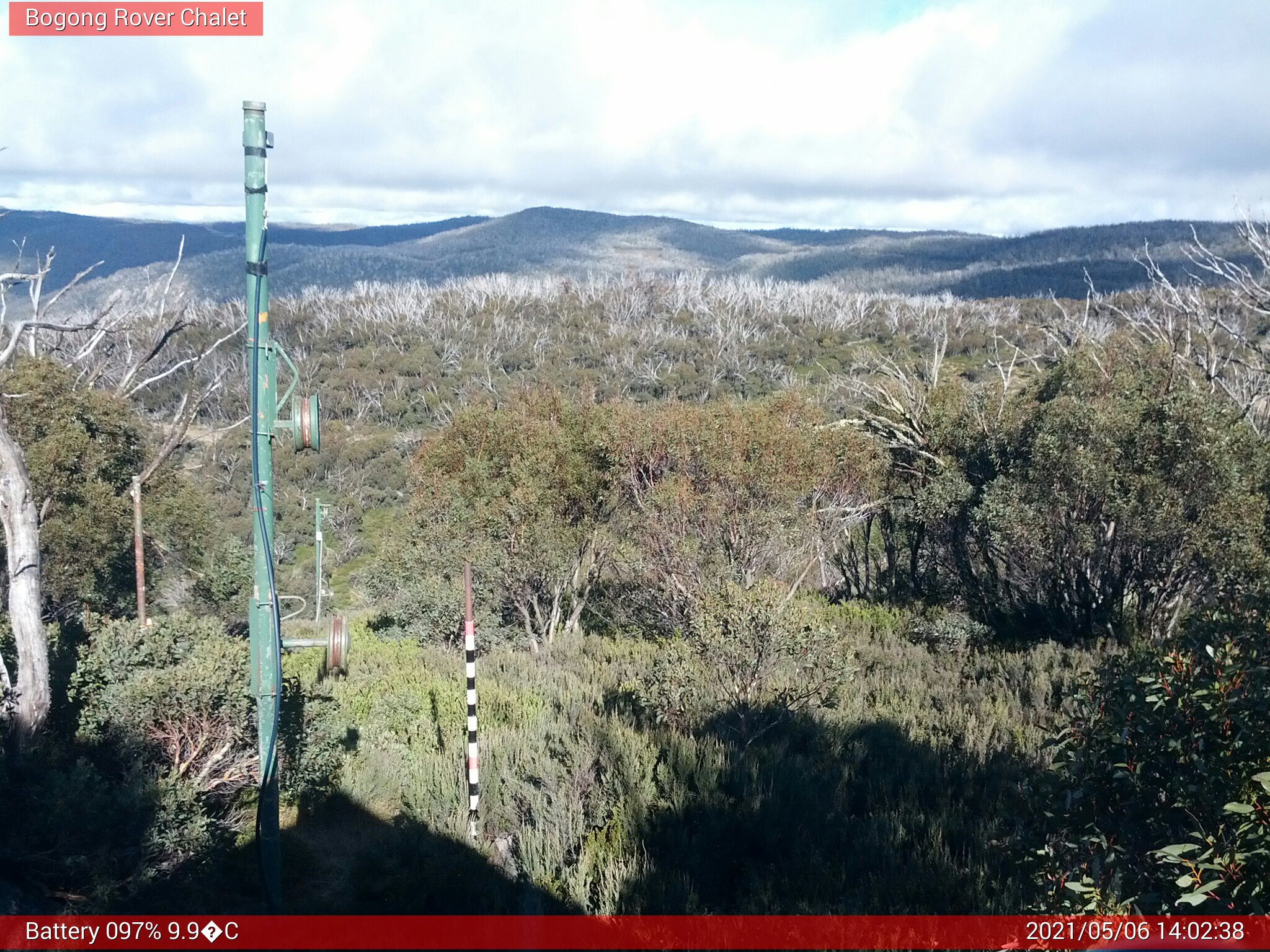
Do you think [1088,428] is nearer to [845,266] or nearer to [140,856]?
[140,856]

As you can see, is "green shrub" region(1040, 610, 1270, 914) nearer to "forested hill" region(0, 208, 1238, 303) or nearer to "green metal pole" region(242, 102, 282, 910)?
"green metal pole" region(242, 102, 282, 910)

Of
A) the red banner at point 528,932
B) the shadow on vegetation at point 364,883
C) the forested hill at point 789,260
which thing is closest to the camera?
the red banner at point 528,932

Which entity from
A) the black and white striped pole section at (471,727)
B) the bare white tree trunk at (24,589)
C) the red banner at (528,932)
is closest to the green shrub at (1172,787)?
the red banner at (528,932)

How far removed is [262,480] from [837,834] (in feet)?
13.4

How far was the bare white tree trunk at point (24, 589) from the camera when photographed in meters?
6.42

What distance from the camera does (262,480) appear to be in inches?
192

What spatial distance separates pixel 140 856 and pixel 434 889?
1.70 meters

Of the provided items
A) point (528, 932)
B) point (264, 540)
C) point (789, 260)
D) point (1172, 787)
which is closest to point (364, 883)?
point (528, 932)

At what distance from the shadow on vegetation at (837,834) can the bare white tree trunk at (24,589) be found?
4429mm

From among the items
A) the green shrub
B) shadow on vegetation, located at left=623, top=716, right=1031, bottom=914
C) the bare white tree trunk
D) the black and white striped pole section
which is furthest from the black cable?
the green shrub

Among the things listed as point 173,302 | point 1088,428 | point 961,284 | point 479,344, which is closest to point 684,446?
point 1088,428

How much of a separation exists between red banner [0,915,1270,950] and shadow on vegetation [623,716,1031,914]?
0.21m

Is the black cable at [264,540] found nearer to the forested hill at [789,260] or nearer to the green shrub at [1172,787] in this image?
the green shrub at [1172,787]

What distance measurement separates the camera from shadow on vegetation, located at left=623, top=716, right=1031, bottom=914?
501 cm
